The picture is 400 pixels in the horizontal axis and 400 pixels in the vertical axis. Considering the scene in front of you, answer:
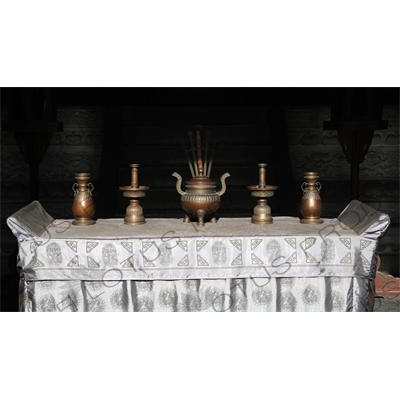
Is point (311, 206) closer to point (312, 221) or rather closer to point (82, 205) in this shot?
point (312, 221)

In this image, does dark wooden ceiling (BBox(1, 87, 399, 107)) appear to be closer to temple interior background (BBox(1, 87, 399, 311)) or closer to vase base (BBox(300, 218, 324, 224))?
temple interior background (BBox(1, 87, 399, 311))

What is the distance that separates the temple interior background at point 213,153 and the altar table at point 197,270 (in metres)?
2.51

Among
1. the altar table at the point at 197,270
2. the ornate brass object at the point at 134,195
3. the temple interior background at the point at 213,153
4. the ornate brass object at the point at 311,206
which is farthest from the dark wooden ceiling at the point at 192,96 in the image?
the altar table at the point at 197,270

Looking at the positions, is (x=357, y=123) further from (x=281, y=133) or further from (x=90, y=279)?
(x=90, y=279)

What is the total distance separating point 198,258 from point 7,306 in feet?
7.25

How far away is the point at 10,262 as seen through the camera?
22.0ft

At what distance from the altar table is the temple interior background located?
2.51 metres

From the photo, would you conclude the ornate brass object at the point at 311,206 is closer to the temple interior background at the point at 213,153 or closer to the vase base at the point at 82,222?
the vase base at the point at 82,222

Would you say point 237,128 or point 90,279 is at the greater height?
point 237,128

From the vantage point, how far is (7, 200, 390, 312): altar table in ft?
15.2

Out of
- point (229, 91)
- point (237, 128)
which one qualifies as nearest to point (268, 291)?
point (237, 128)

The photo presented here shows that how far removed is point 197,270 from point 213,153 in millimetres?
3542

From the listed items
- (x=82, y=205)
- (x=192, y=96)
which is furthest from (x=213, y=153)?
(x=82, y=205)

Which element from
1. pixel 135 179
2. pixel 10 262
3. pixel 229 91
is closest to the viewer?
pixel 135 179
